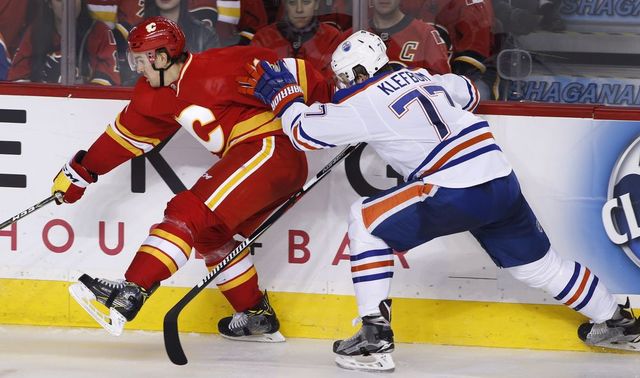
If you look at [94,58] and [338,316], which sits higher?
[94,58]

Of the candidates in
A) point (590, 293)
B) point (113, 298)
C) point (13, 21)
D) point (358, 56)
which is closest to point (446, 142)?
point (358, 56)

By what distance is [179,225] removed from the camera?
387 cm

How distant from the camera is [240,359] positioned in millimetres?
4066

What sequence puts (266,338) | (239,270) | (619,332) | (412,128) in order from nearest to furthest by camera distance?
(412,128) → (619,332) → (239,270) → (266,338)

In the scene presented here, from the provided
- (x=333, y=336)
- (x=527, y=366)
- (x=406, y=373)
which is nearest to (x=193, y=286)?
(x=333, y=336)

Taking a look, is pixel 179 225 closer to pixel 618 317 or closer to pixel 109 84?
pixel 109 84

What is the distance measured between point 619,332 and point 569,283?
0.25 metres

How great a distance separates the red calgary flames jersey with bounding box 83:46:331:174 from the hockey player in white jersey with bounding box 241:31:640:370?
0.08 m

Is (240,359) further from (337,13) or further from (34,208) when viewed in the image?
(337,13)

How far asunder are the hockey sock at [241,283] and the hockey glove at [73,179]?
0.48 metres

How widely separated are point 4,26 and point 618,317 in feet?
7.45

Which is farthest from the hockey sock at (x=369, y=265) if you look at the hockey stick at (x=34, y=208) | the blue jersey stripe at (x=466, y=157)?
the hockey stick at (x=34, y=208)

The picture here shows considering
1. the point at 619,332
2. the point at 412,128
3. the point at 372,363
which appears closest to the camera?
the point at 412,128

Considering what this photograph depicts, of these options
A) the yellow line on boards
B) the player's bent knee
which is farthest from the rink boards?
the player's bent knee
